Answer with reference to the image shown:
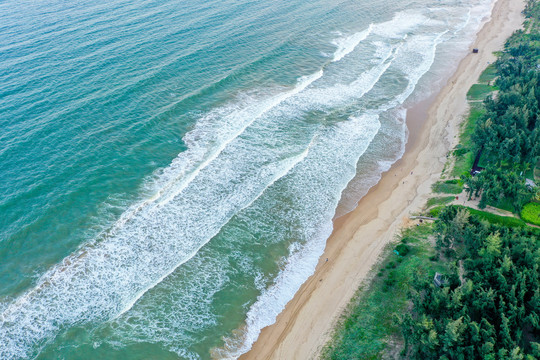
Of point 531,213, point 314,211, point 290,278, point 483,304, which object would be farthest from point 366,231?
point 531,213

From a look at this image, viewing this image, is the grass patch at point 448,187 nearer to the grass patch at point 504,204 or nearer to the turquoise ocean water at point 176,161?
the grass patch at point 504,204

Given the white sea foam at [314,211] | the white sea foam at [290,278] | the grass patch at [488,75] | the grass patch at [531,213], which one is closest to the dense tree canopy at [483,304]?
the grass patch at [531,213]

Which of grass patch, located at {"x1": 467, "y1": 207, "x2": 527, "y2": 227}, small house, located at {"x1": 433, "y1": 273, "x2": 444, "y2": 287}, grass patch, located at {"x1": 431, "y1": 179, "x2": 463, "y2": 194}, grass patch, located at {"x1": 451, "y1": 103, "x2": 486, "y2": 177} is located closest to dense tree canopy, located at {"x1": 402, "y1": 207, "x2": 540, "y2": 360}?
small house, located at {"x1": 433, "y1": 273, "x2": 444, "y2": 287}

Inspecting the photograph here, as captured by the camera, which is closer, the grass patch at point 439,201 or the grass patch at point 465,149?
the grass patch at point 439,201

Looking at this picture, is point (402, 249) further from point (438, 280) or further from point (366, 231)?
point (438, 280)

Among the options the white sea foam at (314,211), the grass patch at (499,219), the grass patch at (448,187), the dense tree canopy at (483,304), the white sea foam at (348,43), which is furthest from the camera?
the white sea foam at (348,43)

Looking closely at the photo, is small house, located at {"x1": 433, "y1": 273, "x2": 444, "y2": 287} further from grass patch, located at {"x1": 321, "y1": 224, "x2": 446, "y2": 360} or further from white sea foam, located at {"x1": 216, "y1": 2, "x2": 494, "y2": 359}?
white sea foam, located at {"x1": 216, "y1": 2, "x2": 494, "y2": 359}
